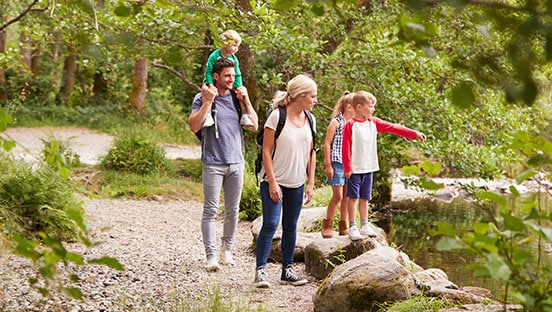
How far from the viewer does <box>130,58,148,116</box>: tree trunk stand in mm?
20953

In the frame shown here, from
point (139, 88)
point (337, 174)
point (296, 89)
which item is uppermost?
point (296, 89)

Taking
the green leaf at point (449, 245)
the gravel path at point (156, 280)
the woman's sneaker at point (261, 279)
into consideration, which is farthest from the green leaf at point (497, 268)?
the woman's sneaker at point (261, 279)

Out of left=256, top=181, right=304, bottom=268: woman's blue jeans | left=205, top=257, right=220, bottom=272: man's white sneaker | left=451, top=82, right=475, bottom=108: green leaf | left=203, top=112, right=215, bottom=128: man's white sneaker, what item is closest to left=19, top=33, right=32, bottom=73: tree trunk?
left=203, top=112, right=215, bottom=128: man's white sneaker

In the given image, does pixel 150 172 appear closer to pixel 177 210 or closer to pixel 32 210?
pixel 177 210

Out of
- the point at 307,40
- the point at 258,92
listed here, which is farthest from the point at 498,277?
the point at 258,92

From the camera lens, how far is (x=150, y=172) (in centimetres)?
1322

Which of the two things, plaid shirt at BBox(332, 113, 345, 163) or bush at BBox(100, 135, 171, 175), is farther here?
bush at BBox(100, 135, 171, 175)

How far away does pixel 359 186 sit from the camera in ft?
22.6

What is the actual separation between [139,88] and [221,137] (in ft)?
51.8

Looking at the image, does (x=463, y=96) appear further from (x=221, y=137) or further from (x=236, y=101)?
(x=236, y=101)

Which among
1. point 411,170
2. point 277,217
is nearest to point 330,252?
point 277,217

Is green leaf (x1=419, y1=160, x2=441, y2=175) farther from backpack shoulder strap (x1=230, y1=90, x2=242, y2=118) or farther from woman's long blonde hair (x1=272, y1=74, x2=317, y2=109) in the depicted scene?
backpack shoulder strap (x1=230, y1=90, x2=242, y2=118)

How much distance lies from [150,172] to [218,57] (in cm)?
737

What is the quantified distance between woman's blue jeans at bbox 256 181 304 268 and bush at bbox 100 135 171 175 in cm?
759
